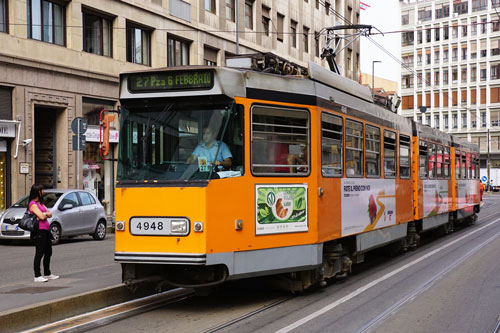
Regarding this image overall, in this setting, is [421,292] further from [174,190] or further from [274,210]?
[174,190]

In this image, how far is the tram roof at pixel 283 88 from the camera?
25.6ft

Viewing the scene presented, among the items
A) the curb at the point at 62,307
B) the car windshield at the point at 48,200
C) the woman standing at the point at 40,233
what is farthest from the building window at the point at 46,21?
the curb at the point at 62,307

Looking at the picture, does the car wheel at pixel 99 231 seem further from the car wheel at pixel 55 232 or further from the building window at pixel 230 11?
the building window at pixel 230 11

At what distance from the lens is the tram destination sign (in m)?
7.76

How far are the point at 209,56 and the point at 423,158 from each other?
17.9 m

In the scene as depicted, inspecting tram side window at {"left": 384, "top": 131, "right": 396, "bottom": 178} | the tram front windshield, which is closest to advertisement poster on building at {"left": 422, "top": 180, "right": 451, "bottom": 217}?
tram side window at {"left": 384, "top": 131, "right": 396, "bottom": 178}

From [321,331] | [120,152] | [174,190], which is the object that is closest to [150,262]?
[174,190]

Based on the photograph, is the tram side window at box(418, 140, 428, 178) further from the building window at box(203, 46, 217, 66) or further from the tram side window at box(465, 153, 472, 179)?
the building window at box(203, 46, 217, 66)

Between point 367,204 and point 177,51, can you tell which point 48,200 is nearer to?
point 367,204

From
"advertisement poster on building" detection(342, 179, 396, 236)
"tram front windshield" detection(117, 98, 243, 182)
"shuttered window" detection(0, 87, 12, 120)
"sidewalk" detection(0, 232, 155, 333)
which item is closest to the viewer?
"sidewalk" detection(0, 232, 155, 333)

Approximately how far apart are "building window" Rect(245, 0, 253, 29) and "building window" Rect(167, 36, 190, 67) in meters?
5.54

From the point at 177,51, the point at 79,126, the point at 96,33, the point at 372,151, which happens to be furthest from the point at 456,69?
the point at 372,151

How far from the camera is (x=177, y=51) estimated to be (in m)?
29.5

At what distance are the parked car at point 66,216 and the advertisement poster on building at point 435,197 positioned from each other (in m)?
9.35
